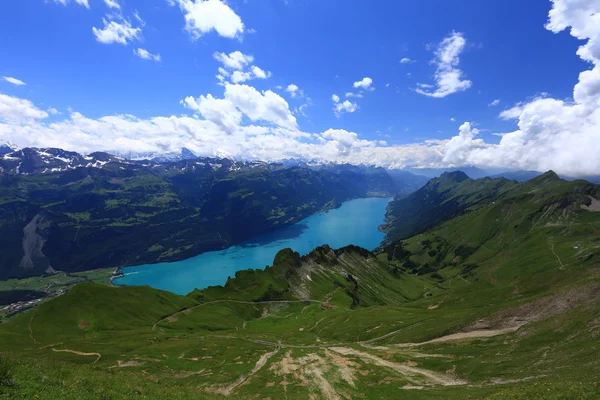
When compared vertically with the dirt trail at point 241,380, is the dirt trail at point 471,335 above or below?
above

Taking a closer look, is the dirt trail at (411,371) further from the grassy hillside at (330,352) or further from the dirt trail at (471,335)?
the dirt trail at (471,335)

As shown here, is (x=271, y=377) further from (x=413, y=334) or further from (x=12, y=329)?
(x=12, y=329)

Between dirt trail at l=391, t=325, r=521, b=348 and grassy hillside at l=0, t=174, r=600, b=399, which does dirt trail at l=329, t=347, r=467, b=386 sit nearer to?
grassy hillside at l=0, t=174, r=600, b=399

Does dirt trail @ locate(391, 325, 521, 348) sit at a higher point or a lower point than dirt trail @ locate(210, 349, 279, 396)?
higher

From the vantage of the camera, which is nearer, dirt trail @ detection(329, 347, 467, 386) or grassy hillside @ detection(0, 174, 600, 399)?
grassy hillside @ detection(0, 174, 600, 399)

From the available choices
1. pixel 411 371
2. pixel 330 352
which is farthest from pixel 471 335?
pixel 330 352

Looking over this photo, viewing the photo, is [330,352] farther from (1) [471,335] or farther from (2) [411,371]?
(1) [471,335]

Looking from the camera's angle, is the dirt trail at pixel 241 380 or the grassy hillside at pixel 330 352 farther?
the dirt trail at pixel 241 380

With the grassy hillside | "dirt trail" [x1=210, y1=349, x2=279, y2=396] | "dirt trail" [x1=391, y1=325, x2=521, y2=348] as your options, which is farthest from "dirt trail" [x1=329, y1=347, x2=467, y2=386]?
"dirt trail" [x1=210, y1=349, x2=279, y2=396]

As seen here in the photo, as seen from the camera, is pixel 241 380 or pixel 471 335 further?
pixel 471 335

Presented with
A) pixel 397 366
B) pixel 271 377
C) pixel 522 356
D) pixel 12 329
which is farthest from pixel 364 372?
pixel 12 329

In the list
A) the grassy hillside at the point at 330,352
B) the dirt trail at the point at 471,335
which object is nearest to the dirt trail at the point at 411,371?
the grassy hillside at the point at 330,352
